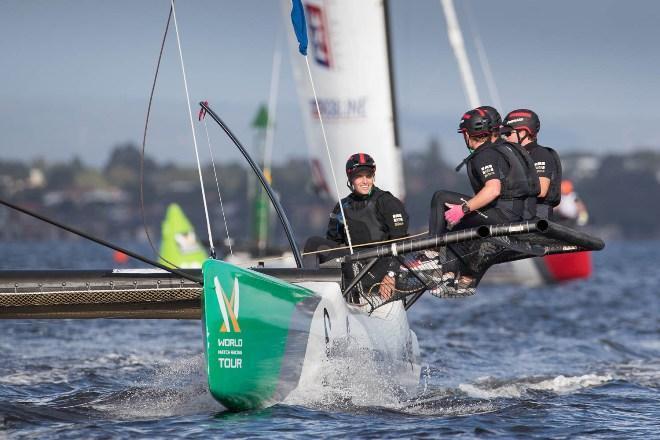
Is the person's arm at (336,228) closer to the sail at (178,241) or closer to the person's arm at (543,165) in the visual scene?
the person's arm at (543,165)

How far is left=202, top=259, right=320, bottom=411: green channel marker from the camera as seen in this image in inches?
263

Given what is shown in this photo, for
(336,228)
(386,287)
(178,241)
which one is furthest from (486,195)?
(178,241)

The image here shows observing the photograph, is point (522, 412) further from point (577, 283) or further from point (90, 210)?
point (90, 210)

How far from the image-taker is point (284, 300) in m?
6.96

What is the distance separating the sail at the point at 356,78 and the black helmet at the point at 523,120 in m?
10.2

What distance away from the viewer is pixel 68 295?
25.2 feet

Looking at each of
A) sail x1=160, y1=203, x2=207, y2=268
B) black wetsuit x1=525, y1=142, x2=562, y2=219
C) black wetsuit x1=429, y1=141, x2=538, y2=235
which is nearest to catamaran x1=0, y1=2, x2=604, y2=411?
black wetsuit x1=429, y1=141, x2=538, y2=235

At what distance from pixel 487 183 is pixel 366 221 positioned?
4.48 ft

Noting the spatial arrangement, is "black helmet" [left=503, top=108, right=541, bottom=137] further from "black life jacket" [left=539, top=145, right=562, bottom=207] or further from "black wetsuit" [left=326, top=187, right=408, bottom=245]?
"black wetsuit" [left=326, top=187, right=408, bottom=245]

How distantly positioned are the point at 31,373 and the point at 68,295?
6.70ft

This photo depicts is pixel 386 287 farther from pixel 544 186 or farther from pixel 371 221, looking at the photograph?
pixel 544 186

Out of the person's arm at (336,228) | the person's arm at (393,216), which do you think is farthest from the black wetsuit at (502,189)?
the person's arm at (336,228)

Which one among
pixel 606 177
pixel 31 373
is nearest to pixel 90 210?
pixel 606 177

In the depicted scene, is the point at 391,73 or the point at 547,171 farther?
the point at 391,73
